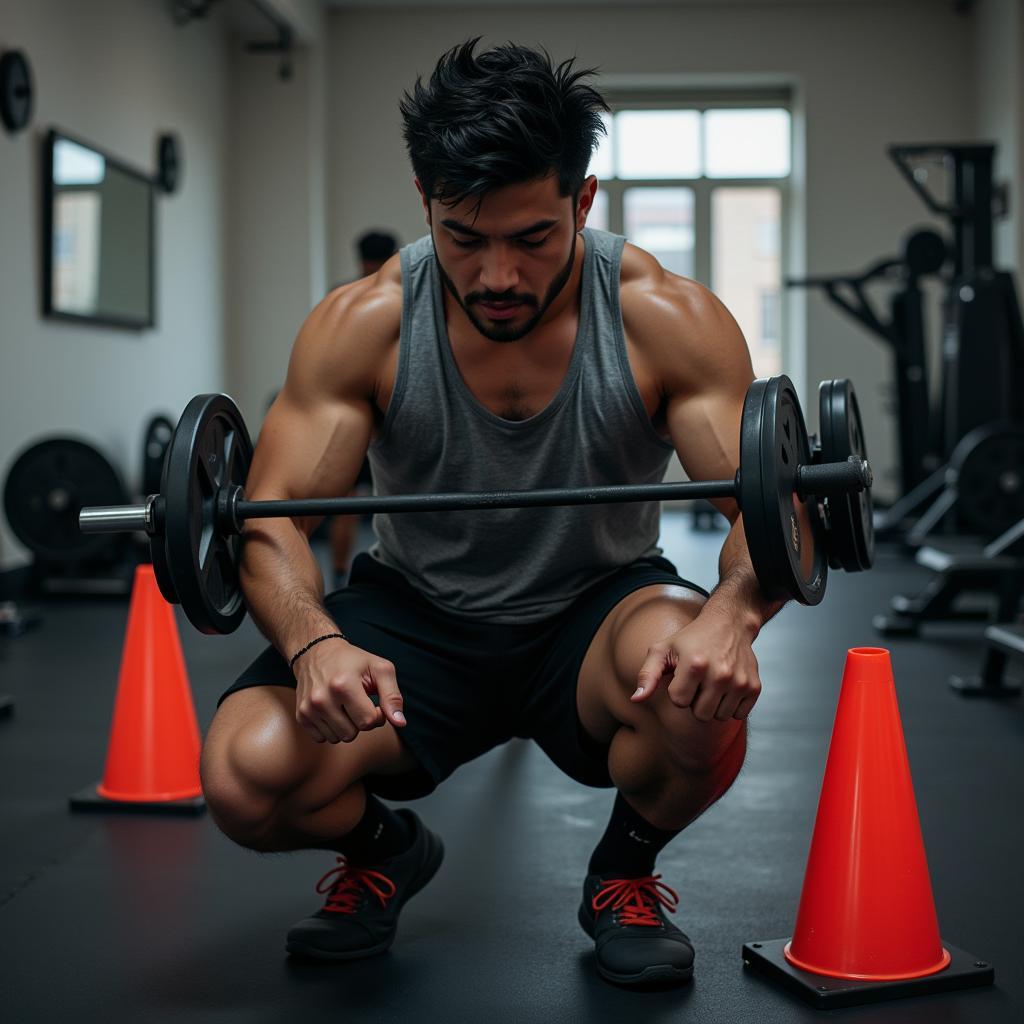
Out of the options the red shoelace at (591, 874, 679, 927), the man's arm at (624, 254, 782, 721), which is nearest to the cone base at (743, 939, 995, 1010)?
the red shoelace at (591, 874, 679, 927)

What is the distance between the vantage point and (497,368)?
162 cm

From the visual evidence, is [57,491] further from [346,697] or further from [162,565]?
[346,697]

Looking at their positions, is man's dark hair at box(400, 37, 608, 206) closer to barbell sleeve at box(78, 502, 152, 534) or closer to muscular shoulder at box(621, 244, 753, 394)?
muscular shoulder at box(621, 244, 753, 394)

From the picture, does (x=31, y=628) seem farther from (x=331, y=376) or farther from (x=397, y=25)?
(x=397, y=25)

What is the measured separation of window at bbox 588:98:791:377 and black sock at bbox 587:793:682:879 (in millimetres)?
7156

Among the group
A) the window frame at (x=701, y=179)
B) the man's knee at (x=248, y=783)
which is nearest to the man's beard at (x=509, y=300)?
the man's knee at (x=248, y=783)

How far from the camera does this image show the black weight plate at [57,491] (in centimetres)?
454

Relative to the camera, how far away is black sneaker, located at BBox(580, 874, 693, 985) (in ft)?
4.73

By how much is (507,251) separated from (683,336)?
244mm

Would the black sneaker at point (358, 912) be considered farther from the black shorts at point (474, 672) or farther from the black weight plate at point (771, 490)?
the black weight plate at point (771, 490)

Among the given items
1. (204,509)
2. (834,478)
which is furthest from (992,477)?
(204,509)

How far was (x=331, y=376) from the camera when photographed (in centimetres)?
159

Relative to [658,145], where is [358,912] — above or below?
below

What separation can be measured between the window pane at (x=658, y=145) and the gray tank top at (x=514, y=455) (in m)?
7.04
